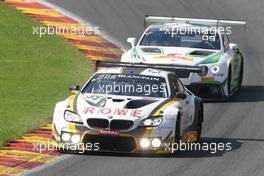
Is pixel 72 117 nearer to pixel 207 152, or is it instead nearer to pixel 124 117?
pixel 124 117

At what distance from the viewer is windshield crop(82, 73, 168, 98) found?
1655 centimetres

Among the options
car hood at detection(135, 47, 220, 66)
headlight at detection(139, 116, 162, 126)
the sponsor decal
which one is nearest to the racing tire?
headlight at detection(139, 116, 162, 126)

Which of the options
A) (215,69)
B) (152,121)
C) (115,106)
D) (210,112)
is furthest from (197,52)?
(152,121)

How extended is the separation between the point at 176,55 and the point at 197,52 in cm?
70

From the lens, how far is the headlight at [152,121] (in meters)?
15.5

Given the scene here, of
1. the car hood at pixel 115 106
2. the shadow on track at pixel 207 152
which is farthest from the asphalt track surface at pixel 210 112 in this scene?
the car hood at pixel 115 106

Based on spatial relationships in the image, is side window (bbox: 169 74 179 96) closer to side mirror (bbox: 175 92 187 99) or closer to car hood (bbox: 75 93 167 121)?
side mirror (bbox: 175 92 187 99)

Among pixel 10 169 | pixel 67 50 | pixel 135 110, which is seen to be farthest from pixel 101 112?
pixel 67 50

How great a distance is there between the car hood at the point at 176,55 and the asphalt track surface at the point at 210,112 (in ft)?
3.38

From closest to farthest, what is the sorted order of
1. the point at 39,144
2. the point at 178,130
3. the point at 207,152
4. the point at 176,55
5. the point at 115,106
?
the point at 115,106
the point at 178,130
the point at 207,152
the point at 39,144
the point at 176,55

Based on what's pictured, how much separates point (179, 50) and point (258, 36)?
9.54m

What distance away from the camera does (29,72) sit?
24.9m

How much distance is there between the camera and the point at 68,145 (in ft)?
51.0

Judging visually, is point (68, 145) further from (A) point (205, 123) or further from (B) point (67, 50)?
(B) point (67, 50)
